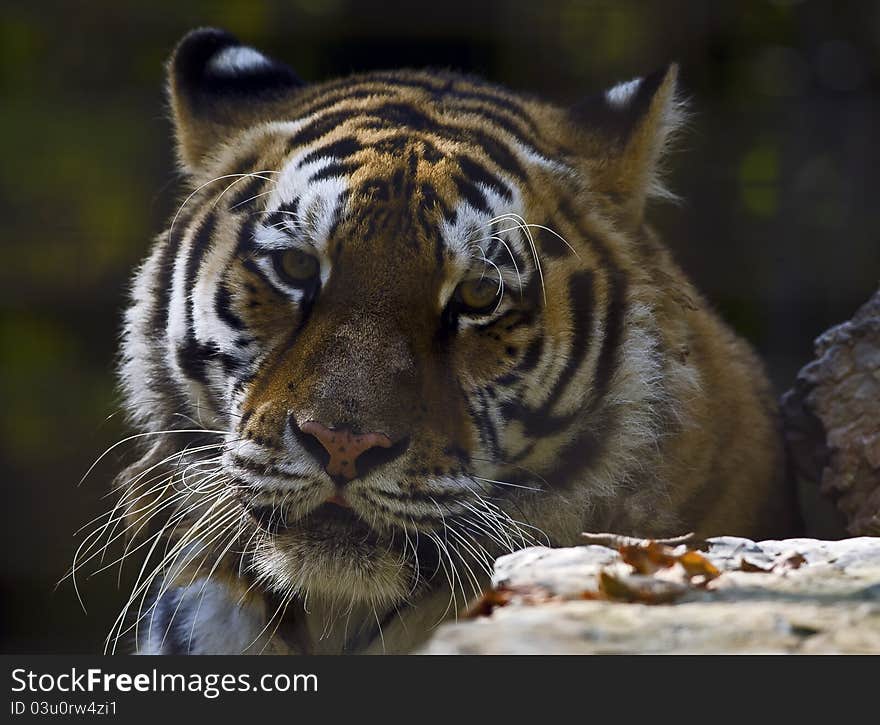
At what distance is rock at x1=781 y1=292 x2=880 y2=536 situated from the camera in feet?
6.73

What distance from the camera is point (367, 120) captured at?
1952mm

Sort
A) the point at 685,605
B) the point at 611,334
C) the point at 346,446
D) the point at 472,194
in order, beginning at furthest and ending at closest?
the point at 611,334
the point at 472,194
the point at 346,446
the point at 685,605

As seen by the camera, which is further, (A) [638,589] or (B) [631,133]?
(B) [631,133]

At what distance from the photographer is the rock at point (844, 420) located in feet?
6.73

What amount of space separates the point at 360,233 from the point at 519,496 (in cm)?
47

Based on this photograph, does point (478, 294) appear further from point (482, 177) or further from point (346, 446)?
point (346, 446)

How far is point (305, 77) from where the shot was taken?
10.0ft

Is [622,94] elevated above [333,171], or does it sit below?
above

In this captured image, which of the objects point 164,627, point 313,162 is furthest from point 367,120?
point 164,627

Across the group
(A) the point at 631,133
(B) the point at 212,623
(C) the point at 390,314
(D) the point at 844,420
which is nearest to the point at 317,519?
(C) the point at 390,314

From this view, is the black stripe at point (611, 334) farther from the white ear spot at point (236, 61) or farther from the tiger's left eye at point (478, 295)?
the white ear spot at point (236, 61)

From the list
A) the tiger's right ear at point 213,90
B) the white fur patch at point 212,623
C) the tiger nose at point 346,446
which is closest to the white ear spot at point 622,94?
the tiger's right ear at point 213,90

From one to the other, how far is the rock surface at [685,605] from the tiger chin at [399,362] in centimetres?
27

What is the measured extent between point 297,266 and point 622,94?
2.11ft
